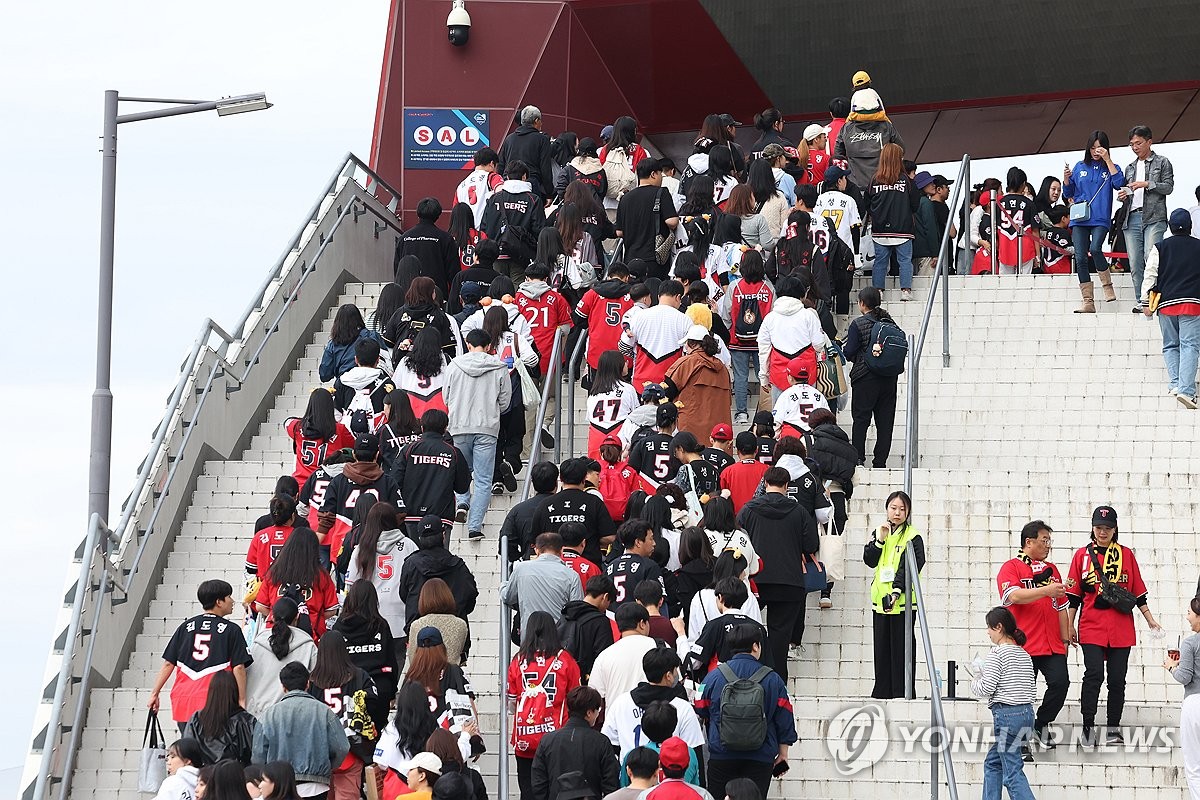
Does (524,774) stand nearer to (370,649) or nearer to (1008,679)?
(370,649)

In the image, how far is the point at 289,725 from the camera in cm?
983

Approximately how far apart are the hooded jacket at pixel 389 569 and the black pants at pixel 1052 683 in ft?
13.6

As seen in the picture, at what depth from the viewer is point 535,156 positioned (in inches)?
720

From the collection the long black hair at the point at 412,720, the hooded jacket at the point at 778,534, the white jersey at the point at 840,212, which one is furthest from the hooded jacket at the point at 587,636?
the white jersey at the point at 840,212

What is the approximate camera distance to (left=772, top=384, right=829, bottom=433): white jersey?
45.8 feet

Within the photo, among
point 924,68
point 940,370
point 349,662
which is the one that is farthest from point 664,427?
point 924,68

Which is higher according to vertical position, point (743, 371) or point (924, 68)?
point (924, 68)

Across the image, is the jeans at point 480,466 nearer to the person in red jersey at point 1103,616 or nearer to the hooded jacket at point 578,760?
the hooded jacket at point 578,760

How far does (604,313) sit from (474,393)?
1.81 metres

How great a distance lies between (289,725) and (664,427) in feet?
14.1

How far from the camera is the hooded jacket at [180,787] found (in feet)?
31.1

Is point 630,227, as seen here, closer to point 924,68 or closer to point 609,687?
point 609,687

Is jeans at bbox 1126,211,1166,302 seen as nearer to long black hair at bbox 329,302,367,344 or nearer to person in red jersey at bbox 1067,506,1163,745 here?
person in red jersey at bbox 1067,506,1163,745

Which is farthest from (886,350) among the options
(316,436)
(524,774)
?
(524,774)
